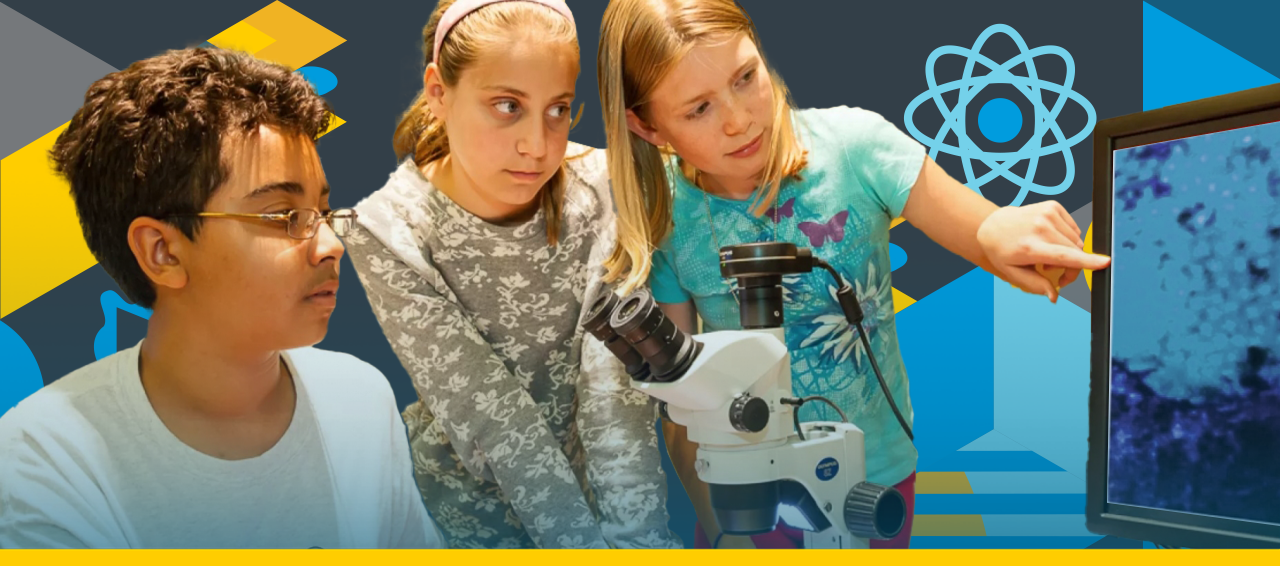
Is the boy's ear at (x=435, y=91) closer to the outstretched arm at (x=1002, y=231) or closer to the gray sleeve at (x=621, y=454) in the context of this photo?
the gray sleeve at (x=621, y=454)

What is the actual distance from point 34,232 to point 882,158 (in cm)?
167

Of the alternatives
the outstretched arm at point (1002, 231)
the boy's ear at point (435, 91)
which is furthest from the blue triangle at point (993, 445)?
the boy's ear at point (435, 91)

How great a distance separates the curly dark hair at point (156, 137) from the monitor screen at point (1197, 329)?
1331mm

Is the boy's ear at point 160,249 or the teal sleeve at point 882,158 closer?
the boy's ear at point 160,249

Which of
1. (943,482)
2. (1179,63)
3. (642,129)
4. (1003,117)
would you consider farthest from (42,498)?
(1179,63)

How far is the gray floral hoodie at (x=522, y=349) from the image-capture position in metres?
1.78

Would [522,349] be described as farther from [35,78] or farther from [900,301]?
[35,78]

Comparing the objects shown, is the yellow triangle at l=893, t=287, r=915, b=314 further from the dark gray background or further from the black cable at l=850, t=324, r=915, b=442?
the black cable at l=850, t=324, r=915, b=442

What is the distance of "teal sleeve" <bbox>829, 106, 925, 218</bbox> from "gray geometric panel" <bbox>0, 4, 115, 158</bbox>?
1.44m

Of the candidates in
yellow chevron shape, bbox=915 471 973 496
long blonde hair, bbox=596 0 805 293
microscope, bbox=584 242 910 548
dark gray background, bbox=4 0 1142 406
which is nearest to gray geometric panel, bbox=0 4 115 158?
dark gray background, bbox=4 0 1142 406

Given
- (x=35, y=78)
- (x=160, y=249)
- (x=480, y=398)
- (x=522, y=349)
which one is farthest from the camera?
(x=35, y=78)

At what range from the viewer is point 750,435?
4.66 feet

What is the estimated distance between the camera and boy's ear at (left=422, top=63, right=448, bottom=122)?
1.79 meters

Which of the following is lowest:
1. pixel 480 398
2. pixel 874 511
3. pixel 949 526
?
pixel 949 526
